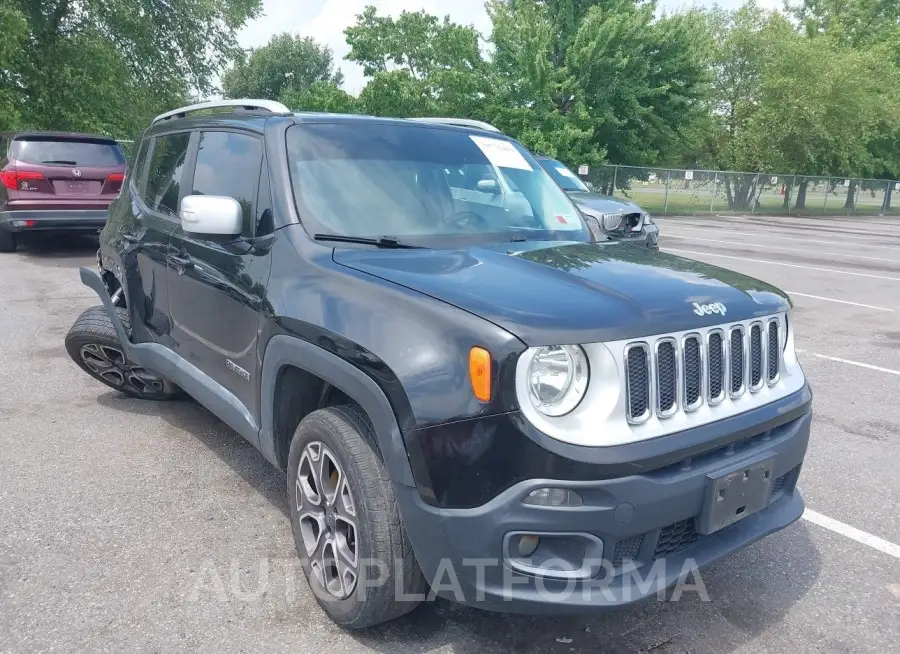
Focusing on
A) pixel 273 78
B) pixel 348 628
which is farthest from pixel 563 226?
pixel 273 78

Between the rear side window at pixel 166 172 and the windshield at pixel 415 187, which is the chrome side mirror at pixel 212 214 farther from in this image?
the rear side window at pixel 166 172

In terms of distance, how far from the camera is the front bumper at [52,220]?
10180 millimetres

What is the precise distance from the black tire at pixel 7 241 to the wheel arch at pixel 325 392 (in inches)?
387

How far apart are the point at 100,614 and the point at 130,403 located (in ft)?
8.25

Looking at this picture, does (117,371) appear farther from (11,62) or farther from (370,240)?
(11,62)

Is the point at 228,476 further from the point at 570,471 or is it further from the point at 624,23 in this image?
the point at 624,23

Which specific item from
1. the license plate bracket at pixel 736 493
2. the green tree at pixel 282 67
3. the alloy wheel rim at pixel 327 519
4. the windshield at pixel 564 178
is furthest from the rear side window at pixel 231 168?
the green tree at pixel 282 67

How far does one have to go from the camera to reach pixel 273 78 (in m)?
68.6

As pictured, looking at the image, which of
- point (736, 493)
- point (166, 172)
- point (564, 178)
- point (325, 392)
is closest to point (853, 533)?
point (736, 493)

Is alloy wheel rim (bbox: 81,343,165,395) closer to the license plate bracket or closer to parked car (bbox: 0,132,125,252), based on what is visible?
the license plate bracket

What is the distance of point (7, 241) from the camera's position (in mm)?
11055

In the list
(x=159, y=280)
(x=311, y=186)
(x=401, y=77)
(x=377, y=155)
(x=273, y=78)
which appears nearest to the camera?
(x=311, y=186)

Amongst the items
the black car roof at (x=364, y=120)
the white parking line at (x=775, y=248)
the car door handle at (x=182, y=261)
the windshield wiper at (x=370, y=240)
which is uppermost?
the black car roof at (x=364, y=120)

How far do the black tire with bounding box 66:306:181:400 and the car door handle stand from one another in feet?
3.28
